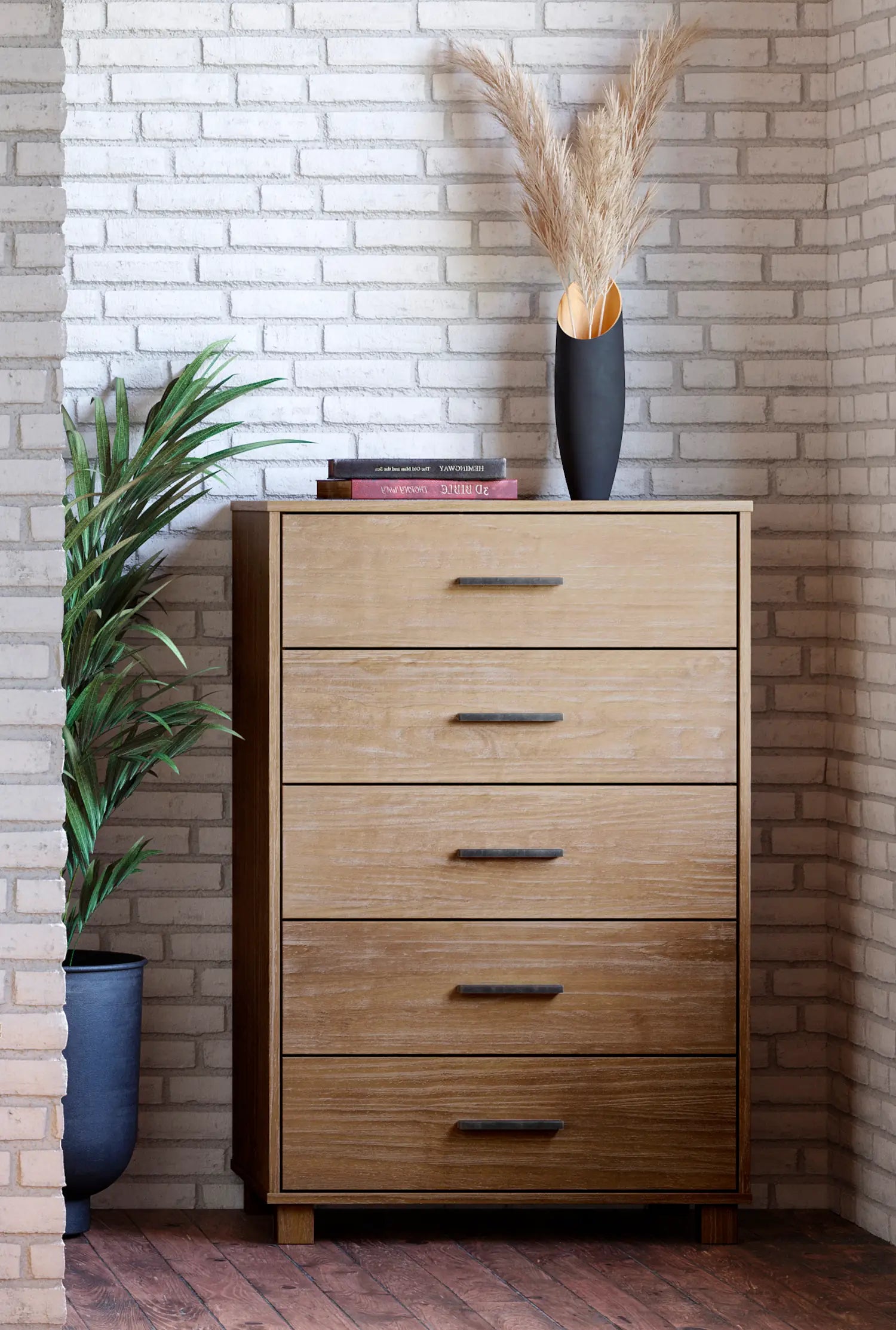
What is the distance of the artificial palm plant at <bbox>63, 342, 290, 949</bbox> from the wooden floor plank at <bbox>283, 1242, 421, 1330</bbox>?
683 mm

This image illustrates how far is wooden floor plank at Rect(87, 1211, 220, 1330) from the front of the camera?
2381 millimetres

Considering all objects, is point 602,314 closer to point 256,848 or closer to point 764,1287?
point 256,848

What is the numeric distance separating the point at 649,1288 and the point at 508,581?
115 centimetres

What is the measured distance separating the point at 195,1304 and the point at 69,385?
1605 mm

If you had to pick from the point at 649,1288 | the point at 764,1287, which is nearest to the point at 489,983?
the point at 649,1288

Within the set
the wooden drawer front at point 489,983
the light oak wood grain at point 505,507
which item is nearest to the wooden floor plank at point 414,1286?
the wooden drawer front at point 489,983

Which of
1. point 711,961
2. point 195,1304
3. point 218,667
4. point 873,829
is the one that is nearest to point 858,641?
point 873,829

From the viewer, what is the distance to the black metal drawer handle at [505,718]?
2611mm

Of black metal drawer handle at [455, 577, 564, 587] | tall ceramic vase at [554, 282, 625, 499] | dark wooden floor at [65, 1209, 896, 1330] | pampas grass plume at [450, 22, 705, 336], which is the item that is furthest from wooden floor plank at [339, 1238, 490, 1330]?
pampas grass plume at [450, 22, 705, 336]

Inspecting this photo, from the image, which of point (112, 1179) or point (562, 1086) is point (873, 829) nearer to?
point (562, 1086)

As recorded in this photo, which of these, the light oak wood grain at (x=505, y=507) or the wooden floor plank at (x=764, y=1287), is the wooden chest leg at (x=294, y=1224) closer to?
the wooden floor plank at (x=764, y=1287)

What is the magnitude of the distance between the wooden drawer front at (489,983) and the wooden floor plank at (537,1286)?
1.17 ft

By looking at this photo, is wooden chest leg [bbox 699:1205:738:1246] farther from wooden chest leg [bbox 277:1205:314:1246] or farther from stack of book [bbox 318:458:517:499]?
stack of book [bbox 318:458:517:499]

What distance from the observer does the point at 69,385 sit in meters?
2.94
